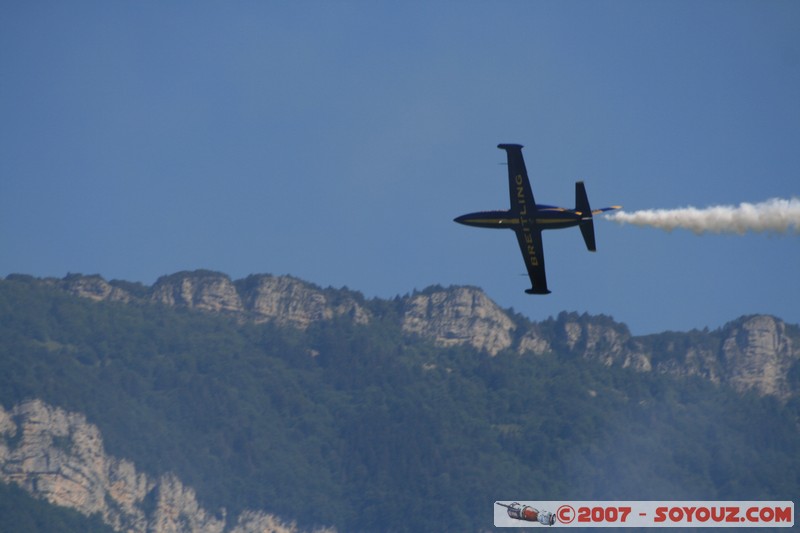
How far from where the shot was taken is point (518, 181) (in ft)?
362

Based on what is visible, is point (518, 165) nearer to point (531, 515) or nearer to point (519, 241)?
point (519, 241)

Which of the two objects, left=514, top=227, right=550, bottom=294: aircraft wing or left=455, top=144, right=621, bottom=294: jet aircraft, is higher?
left=455, top=144, right=621, bottom=294: jet aircraft

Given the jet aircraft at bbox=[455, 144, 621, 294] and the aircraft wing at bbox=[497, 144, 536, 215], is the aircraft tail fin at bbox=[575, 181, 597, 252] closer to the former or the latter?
the jet aircraft at bbox=[455, 144, 621, 294]

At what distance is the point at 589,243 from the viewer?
110438 mm

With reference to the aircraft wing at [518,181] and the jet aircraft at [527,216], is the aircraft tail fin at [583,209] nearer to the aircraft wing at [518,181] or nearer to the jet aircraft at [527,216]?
the jet aircraft at [527,216]

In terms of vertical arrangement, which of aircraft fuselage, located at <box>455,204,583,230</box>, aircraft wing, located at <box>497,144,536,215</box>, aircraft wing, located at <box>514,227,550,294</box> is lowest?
aircraft wing, located at <box>514,227,550,294</box>

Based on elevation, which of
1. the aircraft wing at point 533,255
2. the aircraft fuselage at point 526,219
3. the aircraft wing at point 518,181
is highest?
the aircraft wing at point 518,181

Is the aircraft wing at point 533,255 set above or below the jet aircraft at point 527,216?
below

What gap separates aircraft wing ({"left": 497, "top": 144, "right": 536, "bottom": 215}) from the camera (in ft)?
362

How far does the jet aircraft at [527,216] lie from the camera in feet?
359

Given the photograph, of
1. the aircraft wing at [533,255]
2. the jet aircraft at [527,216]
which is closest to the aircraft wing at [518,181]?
the jet aircraft at [527,216]

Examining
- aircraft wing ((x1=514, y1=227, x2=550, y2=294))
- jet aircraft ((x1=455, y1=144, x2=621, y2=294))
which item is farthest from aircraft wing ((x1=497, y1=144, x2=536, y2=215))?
aircraft wing ((x1=514, y1=227, x2=550, y2=294))

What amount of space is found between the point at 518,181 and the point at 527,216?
2420 millimetres

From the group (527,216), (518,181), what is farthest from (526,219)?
(518,181)
